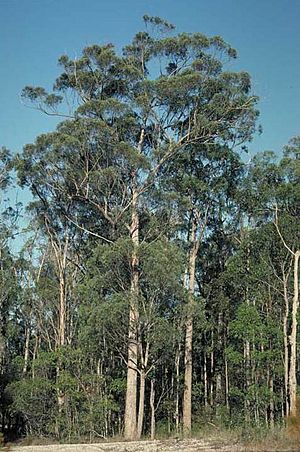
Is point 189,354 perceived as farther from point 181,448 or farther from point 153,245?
point 181,448

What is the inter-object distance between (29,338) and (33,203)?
30.5ft

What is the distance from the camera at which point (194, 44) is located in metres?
22.6

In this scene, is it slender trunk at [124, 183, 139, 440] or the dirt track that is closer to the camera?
the dirt track

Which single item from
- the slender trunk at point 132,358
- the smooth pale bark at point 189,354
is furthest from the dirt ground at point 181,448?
the smooth pale bark at point 189,354

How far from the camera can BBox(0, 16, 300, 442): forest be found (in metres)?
20.0

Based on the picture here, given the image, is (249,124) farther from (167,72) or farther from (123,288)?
(123,288)

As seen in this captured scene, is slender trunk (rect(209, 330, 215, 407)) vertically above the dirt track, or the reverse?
slender trunk (rect(209, 330, 215, 407))

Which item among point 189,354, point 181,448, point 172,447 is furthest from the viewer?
point 189,354

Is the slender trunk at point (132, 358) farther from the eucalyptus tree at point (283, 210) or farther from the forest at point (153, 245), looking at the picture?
the eucalyptus tree at point (283, 210)

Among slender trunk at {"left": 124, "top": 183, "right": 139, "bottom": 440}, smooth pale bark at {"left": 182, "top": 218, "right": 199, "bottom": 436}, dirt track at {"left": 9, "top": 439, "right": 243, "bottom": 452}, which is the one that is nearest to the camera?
dirt track at {"left": 9, "top": 439, "right": 243, "bottom": 452}

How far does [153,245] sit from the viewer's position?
20.1 m

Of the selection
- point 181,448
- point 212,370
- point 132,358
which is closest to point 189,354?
point 132,358

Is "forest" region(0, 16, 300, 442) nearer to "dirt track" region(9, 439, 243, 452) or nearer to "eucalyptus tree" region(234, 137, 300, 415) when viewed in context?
"eucalyptus tree" region(234, 137, 300, 415)

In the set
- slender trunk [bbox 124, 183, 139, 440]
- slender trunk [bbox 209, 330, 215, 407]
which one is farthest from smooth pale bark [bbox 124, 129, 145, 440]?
slender trunk [bbox 209, 330, 215, 407]
